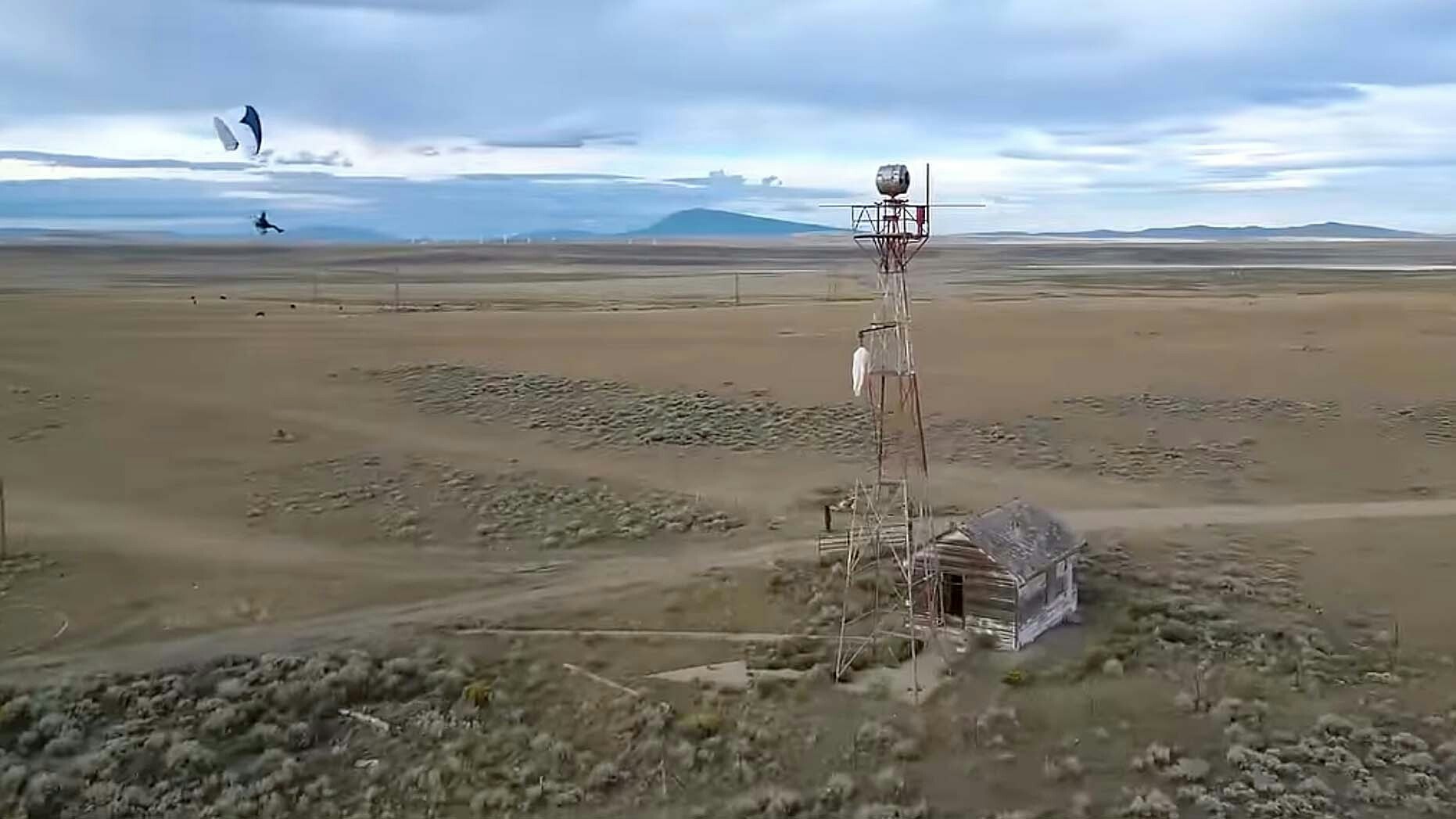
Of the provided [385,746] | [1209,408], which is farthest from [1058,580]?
[1209,408]

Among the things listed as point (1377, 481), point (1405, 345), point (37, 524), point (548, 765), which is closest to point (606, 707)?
point (548, 765)

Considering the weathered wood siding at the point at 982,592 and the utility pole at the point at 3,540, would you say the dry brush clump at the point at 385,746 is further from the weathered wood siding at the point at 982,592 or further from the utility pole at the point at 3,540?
the utility pole at the point at 3,540

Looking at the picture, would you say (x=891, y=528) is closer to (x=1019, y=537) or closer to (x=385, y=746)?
(x=1019, y=537)

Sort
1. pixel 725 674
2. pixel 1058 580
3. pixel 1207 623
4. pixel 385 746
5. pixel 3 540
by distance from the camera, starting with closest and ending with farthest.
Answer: pixel 385 746 → pixel 725 674 → pixel 1058 580 → pixel 1207 623 → pixel 3 540

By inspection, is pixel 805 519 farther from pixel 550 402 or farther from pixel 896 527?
pixel 550 402

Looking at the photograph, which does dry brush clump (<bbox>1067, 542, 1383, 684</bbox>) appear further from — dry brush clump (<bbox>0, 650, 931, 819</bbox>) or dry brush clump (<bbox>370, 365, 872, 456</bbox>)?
dry brush clump (<bbox>370, 365, 872, 456</bbox>)

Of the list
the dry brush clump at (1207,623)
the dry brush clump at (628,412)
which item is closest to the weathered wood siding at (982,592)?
the dry brush clump at (1207,623)
